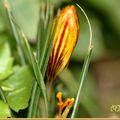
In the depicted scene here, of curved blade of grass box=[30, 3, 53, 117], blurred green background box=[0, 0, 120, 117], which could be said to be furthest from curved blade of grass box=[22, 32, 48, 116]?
blurred green background box=[0, 0, 120, 117]

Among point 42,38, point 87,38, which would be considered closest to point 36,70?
point 42,38

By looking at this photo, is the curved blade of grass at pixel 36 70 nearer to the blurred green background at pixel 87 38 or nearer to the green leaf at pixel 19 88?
the green leaf at pixel 19 88

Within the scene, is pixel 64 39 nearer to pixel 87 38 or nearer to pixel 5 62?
pixel 5 62

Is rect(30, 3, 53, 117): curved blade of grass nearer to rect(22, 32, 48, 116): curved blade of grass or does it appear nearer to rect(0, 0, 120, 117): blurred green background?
rect(22, 32, 48, 116): curved blade of grass

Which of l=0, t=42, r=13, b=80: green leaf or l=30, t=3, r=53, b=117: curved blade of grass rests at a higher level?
l=30, t=3, r=53, b=117: curved blade of grass

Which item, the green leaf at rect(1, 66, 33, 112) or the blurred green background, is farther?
the blurred green background

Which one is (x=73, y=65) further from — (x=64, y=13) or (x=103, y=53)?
(x=64, y=13)
